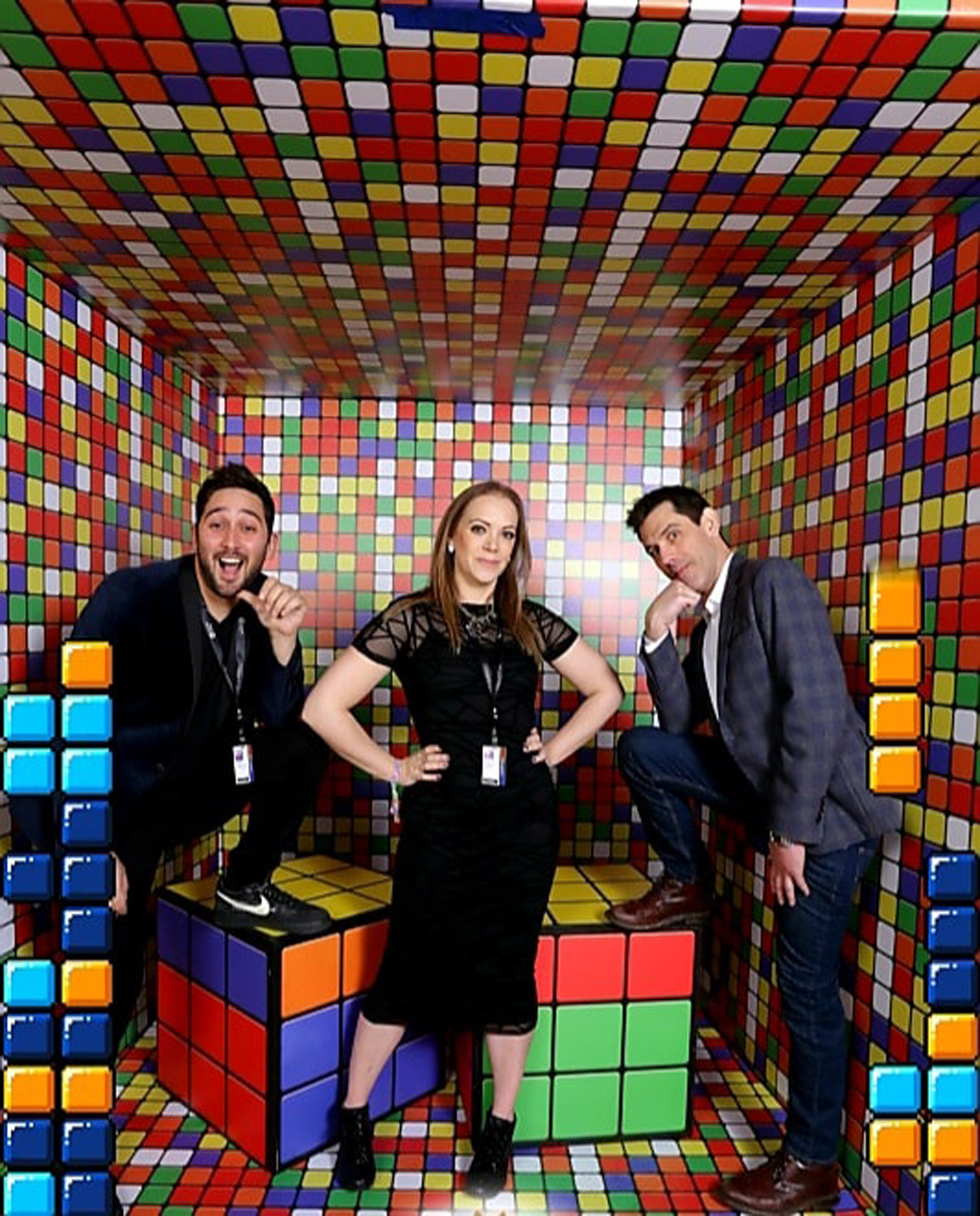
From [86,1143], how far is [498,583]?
1152 mm

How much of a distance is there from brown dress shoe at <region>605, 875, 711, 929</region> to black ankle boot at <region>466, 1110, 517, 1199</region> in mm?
464

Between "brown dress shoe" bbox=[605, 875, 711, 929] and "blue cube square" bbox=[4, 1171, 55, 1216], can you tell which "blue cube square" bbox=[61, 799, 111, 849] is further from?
"brown dress shoe" bbox=[605, 875, 711, 929]

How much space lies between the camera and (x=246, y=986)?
1851 mm

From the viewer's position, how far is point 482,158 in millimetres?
1399

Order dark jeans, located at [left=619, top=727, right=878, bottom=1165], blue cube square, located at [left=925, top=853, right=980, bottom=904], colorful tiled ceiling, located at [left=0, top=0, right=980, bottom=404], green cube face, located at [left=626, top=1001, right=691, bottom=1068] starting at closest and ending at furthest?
colorful tiled ceiling, located at [left=0, top=0, right=980, bottom=404]
blue cube square, located at [left=925, top=853, right=980, bottom=904]
dark jeans, located at [left=619, top=727, right=878, bottom=1165]
green cube face, located at [left=626, top=1001, right=691, bottom=1068]

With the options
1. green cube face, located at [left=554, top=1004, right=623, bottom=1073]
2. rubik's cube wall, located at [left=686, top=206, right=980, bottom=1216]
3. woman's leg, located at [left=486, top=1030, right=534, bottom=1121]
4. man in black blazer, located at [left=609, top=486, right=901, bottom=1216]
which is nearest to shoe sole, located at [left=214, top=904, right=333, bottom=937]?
woman's leg, located at [left=486, top=1030, right=534, bottom=1121]

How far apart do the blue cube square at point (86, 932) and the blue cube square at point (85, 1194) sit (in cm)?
32

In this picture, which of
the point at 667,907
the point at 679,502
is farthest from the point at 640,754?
the point at 679,502

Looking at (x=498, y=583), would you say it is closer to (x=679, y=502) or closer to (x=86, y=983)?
(x=679, y=502)

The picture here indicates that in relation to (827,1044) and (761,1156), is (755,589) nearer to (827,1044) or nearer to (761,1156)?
(827,1044)

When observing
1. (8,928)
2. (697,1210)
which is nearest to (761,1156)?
(697,1210)

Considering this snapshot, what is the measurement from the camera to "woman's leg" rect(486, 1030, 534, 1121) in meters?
1.80

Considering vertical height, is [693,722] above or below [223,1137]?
above

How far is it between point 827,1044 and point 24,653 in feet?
5.61
